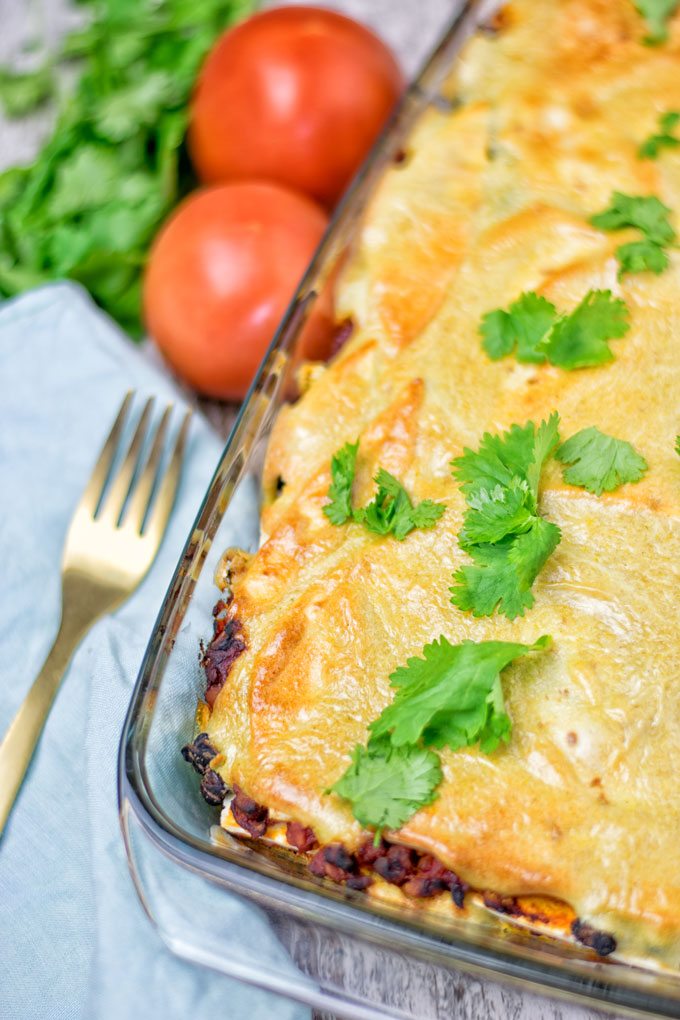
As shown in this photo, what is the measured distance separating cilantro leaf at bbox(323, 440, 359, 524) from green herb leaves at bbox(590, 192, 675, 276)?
64 cm

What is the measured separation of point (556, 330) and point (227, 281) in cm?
87

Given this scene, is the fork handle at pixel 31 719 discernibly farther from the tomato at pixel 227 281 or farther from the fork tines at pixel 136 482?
the tomato at pixel 227 281

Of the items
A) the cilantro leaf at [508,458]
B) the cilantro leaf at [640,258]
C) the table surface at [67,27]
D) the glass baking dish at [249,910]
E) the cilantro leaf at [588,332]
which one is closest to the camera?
the glass baking dish at [249,910]

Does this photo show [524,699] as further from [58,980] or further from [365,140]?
[365,140]

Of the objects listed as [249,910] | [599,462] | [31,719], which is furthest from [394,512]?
[31,719]

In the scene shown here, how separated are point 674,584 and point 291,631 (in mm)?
601

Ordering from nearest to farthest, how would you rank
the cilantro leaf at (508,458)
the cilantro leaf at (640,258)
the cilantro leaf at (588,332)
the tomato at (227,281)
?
the cilantro leaf at (508,458), the cilantro leaf at (588,332), the cilantro leaf at (640,258), the tomato at (227,281)

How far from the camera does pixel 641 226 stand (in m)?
2.03

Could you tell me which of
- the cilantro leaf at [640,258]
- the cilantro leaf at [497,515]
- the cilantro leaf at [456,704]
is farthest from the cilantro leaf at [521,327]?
the cilantro leaf at [456,704]

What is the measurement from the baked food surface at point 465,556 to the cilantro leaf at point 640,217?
0.10ft

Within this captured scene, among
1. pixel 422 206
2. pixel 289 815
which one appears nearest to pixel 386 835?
pixel 289 815

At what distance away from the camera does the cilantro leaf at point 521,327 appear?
1.91m

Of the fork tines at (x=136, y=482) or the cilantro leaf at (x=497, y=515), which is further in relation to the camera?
the fork tines at (x=136, y=482)

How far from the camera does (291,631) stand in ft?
5.47
